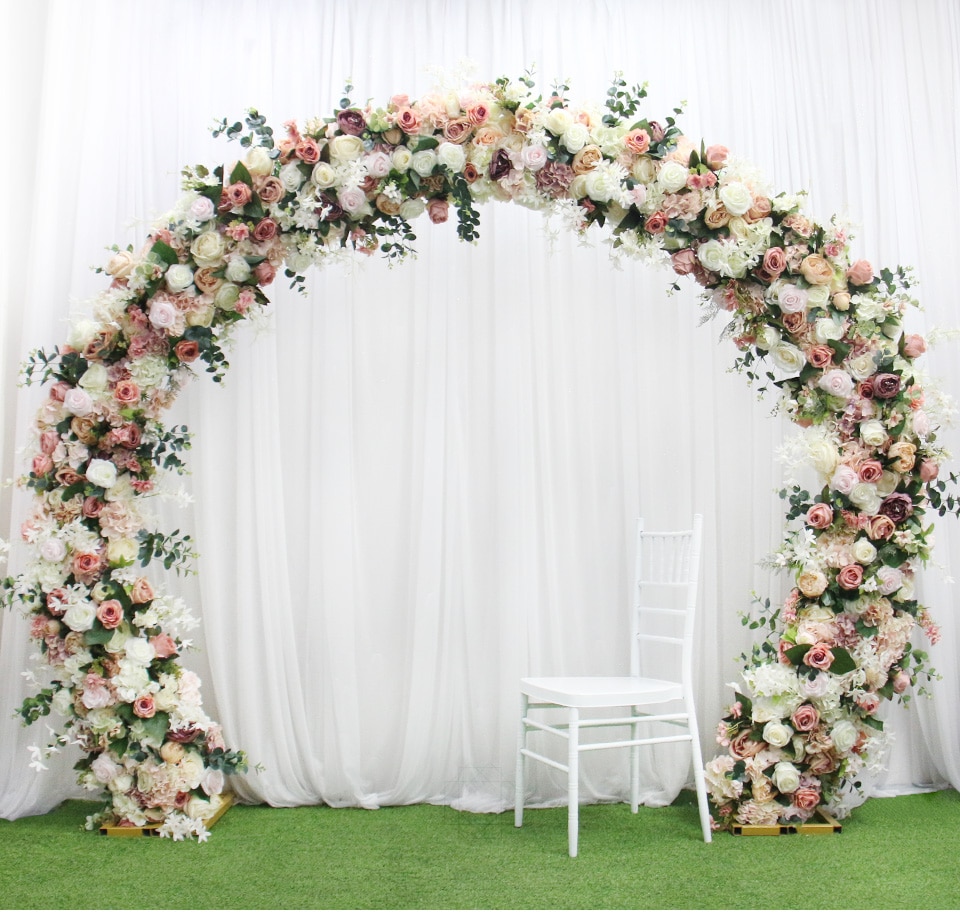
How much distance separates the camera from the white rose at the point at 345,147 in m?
2.86

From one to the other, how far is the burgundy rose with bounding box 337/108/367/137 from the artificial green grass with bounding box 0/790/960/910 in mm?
2101

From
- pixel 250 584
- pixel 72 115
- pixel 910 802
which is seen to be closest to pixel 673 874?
pixel 910 802

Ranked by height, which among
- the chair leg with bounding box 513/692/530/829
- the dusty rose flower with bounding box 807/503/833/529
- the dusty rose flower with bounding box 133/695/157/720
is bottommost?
the chair leg with bounding box 513/692/530/829

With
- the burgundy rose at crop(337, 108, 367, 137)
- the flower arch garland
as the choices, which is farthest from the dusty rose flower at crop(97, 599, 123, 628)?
the burgundy rose at crop(337, 108, 367, 137)

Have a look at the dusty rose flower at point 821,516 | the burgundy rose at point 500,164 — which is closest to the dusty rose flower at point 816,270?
the dusty rose flower at point 821,516

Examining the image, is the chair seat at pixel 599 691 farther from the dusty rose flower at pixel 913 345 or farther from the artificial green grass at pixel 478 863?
the dusty rose flower at pixel 913 345

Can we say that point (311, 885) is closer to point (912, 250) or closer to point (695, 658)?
point (695, 658)

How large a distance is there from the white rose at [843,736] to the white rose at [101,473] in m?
2.32

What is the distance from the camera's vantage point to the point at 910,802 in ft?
10.5

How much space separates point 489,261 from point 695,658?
1.58 meters

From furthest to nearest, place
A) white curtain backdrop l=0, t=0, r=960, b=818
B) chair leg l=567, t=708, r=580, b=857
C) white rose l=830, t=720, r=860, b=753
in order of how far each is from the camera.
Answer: white curtain backdrop l=0, t=0, r=960, b=818, white rose l=830, t=720, r=860, b=753, chair leg l=567, t=708, r=580, b=857

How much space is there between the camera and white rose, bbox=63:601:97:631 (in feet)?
9.29

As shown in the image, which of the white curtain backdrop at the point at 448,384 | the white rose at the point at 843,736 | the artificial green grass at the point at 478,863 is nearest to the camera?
the artificial green grass at the point at 478,863

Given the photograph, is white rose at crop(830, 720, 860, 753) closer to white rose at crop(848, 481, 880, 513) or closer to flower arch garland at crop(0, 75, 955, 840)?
flower arch garland at crop(0, 75, 955, 840)
